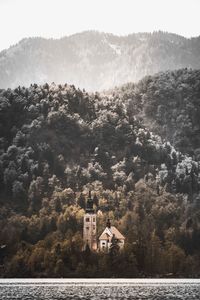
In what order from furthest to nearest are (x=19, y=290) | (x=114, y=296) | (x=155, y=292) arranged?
1. (x=19, y=290)
2. (x=155, y=292)
3. (x=114, y=296)

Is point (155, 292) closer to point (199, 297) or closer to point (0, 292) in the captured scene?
point (199, 297)

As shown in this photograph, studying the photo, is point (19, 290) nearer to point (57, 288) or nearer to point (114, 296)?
point (57, 288)

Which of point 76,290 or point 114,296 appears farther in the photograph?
point 76,290

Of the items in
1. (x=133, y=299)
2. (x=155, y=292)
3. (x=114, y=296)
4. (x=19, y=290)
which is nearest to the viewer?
(x=133, y=299)

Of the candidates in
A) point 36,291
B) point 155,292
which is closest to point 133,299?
point 155,292

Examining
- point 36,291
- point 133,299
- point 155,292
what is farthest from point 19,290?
point 133,299

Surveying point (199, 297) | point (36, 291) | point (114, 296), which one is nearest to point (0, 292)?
point (36, 291)

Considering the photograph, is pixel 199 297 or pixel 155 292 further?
pixel 155 292

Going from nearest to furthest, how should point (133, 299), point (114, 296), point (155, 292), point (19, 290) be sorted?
1. point (133, 299)
2. point (114, 296)
3. point (155, 292)
4. point (19, 290)
